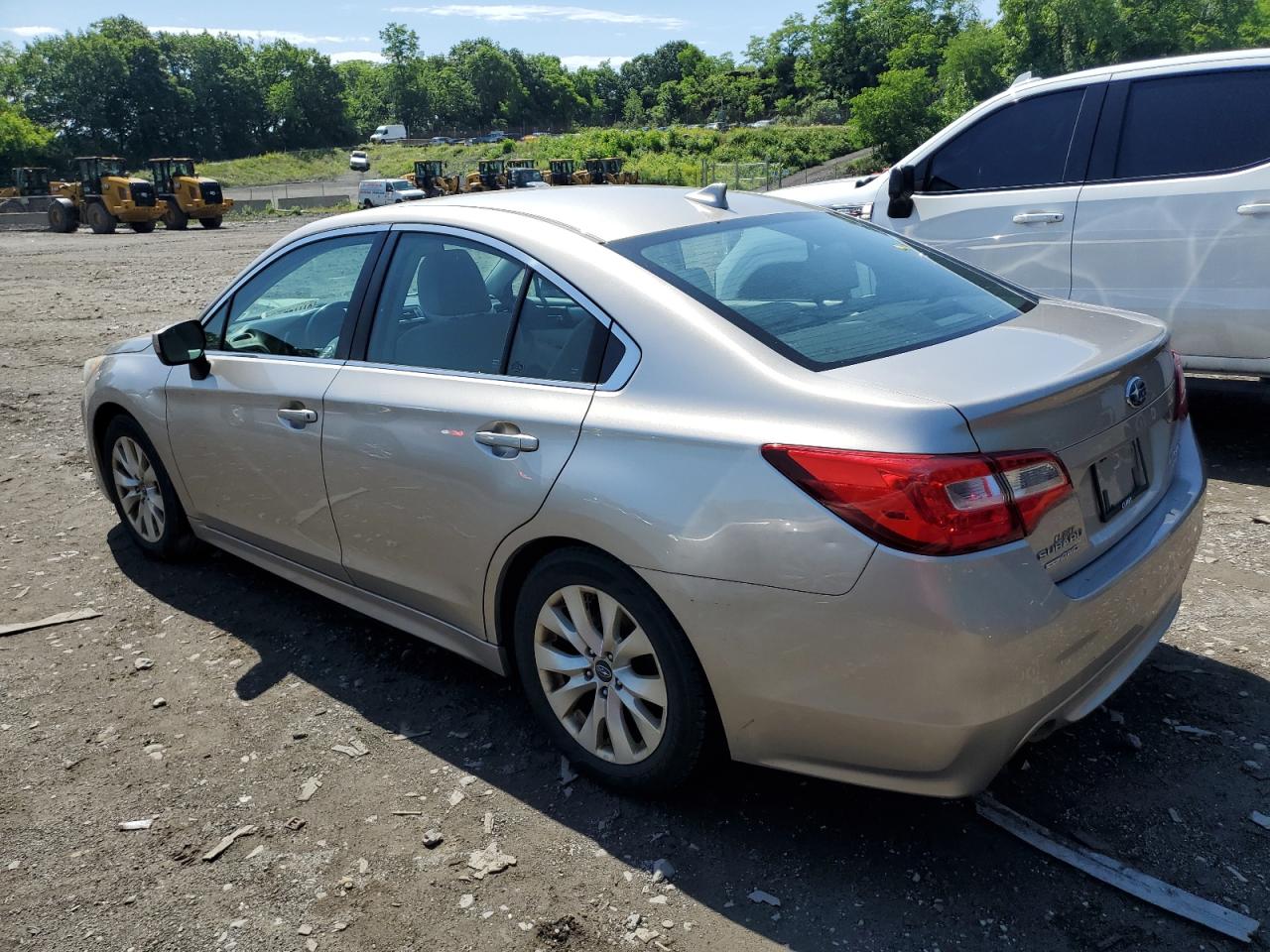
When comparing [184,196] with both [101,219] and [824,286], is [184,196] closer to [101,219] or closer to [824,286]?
[101,219]

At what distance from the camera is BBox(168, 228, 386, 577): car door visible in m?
3.69

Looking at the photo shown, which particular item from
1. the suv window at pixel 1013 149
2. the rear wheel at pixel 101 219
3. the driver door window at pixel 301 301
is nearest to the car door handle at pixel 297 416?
the driver door window at pixel 301 301

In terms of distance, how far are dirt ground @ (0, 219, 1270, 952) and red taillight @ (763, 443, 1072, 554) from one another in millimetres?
939

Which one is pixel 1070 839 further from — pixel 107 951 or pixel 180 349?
pixel 180 349

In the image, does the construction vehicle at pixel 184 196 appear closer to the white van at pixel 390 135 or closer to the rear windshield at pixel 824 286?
the rear windshield at pixel 824 286

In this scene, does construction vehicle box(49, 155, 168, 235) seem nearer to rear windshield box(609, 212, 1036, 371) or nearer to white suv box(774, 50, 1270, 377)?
white suv box(774, 50, 1270, 377)

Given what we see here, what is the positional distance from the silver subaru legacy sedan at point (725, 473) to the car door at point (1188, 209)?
8.40ft

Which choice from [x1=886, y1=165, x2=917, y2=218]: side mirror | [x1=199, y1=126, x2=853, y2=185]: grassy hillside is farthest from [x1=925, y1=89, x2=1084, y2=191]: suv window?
[x1=199, y1=126, x2=853, y2=185]: grassy hillside

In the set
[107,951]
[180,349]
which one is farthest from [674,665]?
[180,349]

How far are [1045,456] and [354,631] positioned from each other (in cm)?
285

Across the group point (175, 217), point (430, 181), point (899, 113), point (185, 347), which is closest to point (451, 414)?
point (185, 347)

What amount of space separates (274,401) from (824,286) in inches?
Result: 78.2

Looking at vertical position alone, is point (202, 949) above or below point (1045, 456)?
below

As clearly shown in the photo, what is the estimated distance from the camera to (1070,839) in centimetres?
272
